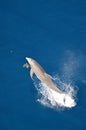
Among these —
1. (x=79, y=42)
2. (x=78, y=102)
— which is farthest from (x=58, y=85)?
(x=79, y=42)

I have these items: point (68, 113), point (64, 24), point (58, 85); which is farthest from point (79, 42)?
point (68, 113)

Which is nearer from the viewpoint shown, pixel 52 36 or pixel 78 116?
pixel 78 116

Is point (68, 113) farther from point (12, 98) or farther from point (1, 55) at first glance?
point (1, 55)

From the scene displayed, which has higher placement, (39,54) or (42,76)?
(39,54)

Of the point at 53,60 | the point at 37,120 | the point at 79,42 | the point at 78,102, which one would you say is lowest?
the point at 37,120

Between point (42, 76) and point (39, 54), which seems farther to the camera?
point (39, 54)

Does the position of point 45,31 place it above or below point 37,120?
above
